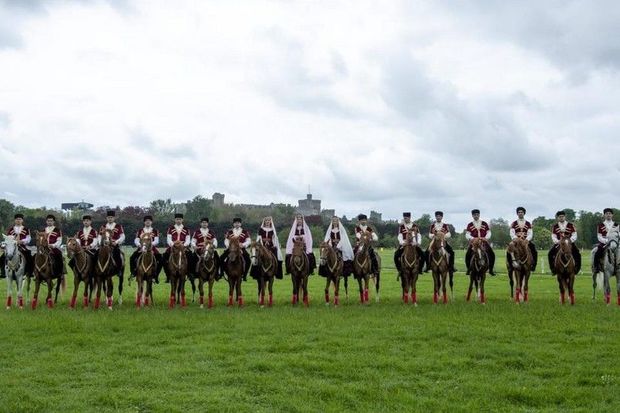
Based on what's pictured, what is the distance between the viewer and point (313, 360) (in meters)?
12.1

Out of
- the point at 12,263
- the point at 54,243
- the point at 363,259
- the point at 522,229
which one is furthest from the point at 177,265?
the point at 522,229

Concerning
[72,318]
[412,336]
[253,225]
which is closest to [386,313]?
[412,336]

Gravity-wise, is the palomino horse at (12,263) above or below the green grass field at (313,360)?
above

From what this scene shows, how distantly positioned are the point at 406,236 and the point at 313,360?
Answer: 10088 millimetres

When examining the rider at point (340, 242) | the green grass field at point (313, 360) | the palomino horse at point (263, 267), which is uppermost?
the rider at point (340, 242)

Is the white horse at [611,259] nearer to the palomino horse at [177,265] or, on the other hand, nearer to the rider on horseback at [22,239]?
the palomino horse at [177,265]

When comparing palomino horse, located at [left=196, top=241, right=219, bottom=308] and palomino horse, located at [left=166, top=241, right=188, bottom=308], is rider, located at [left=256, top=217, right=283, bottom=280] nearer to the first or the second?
palomino horse, located at [left=196, top=241, right=219, bottom=308]

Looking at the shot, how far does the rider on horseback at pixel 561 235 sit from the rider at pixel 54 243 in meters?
15.1

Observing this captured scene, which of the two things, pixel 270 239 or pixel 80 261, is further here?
pixel 270 239

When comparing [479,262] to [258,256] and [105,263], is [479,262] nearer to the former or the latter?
[258,256]

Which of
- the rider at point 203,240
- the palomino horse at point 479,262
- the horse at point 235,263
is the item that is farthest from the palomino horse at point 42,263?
the palomino horse at point 479,262

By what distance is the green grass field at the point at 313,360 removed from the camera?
9977 mm

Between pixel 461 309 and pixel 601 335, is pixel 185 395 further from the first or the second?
pixel 461 309

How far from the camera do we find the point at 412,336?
14180 millimetres
